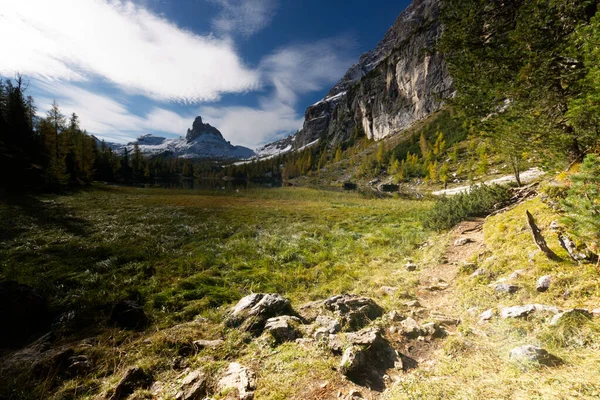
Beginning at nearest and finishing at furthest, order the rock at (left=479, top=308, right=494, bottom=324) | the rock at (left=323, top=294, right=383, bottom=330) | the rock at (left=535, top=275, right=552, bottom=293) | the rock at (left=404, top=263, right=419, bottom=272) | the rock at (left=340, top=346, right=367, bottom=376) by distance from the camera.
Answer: the rock at (left=340, top=346, right=367, bottom=376), the rock at (left=479, top=308, right=494, bottom=324), the rock at (left=535, top=275, right=552, bottom=293), the rock at (left=323, top=294, right=383, bottom=330), the rock at (left=404, top=263, right=419, bottom=272)

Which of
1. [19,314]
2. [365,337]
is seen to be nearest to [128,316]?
[19,314]

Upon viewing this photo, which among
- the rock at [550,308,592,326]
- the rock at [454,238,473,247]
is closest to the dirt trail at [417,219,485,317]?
the rock at [454,238,473,247]

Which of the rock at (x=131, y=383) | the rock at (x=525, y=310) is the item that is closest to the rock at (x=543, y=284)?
the rock at (x=525, y=310)

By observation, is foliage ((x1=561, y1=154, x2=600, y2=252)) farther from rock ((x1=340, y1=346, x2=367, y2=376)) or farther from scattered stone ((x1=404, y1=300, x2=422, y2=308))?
rock ((x1=340, y1=346, x2=367, y2=376))

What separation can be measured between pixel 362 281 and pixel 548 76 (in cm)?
977

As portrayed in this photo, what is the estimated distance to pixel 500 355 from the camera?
3848mm

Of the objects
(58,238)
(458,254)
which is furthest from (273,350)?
(58,238)

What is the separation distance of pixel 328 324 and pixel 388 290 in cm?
324

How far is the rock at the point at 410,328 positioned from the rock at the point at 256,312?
2922 millimetres

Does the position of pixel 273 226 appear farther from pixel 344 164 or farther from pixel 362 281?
pixel 344 164

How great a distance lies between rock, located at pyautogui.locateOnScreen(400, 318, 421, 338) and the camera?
5.16m

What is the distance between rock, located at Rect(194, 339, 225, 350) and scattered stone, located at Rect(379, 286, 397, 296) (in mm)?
5346

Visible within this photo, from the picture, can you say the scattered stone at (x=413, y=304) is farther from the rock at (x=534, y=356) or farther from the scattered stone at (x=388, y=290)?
the rock at (x=534, y=356)

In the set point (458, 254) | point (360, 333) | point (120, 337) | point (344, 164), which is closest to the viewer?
point (360, 333)
